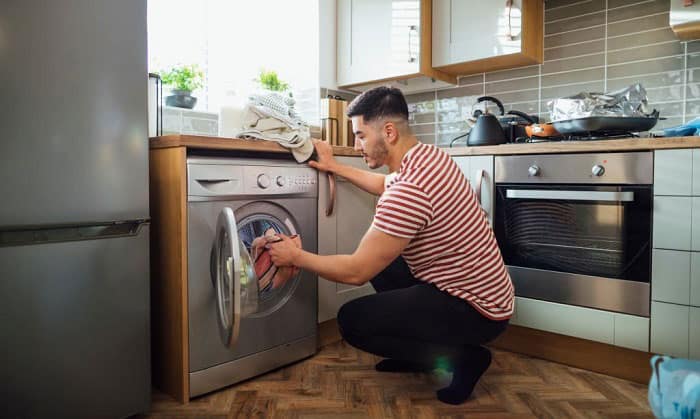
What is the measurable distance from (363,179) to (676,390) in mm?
1471

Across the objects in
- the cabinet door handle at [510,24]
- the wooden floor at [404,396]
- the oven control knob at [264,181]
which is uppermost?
the cabinet door handle at [510,24]

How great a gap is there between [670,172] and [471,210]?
0.77 metres

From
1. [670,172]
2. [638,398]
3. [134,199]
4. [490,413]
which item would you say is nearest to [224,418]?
[134,199]

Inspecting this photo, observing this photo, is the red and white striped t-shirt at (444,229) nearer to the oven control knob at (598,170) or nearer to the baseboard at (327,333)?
the oven control knob at (598,170)

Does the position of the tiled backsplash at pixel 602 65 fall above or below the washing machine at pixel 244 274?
above

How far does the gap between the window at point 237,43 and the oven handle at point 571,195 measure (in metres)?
1.37

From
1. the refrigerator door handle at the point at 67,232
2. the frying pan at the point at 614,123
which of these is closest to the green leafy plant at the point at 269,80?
the refrigerator door handle at the point at 67,232

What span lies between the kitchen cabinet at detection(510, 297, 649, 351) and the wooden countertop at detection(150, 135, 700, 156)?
25.0 inches

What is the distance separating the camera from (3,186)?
1303 millimetres

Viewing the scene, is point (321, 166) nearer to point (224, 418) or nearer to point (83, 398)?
point (224, 418)

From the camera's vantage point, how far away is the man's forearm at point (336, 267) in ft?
5.24

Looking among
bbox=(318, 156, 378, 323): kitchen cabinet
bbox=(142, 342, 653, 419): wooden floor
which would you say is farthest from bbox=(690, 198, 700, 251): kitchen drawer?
bbox=(318, 156, 378, 323): kitchen cabinet

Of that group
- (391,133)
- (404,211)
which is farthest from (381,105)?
(404,211)

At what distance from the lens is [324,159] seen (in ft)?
7.15
